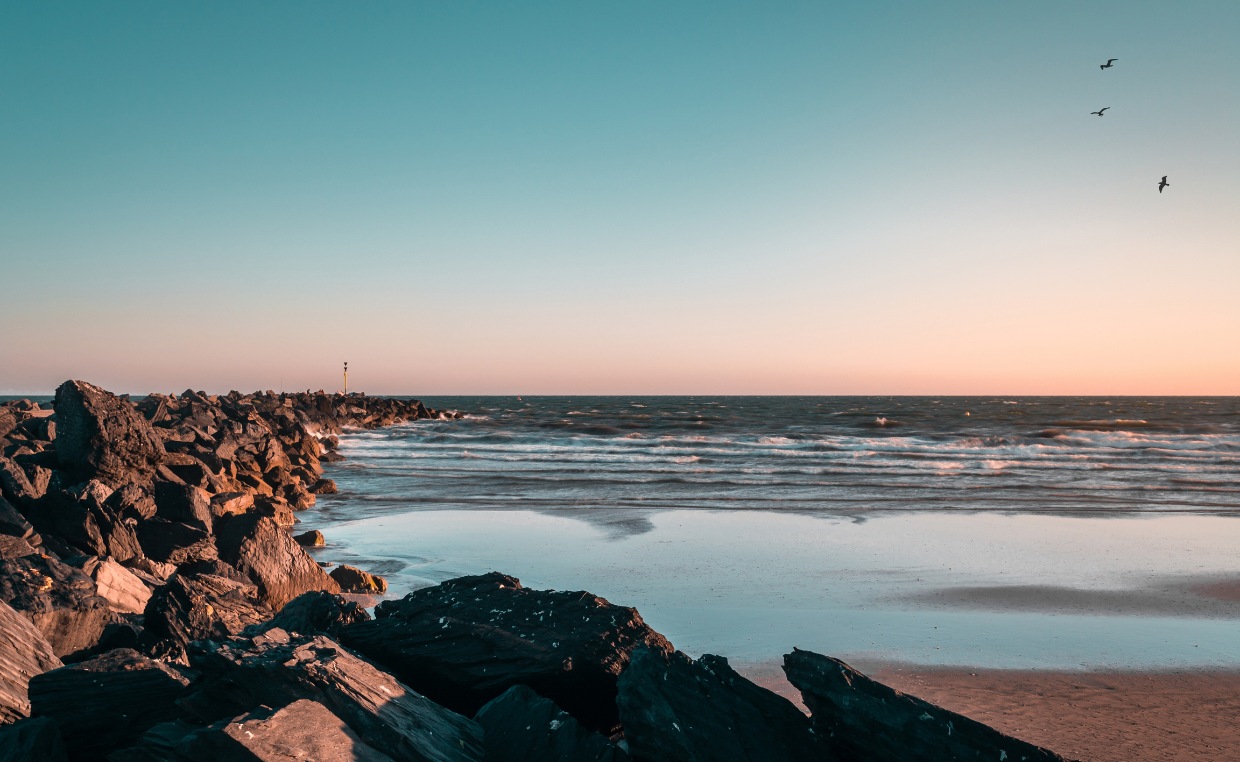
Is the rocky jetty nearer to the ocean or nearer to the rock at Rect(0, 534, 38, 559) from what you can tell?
the rock at Rect(0, 534, 38, 559)

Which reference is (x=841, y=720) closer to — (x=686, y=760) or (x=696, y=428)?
(x=686, y=760)

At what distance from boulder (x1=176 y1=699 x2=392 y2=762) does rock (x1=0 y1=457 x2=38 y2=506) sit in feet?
18.7

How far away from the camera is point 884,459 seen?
24781mm

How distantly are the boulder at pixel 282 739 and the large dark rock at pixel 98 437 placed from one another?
742 centimetres

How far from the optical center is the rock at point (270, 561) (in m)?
6.47

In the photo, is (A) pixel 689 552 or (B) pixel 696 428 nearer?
(A) pixel 689 552

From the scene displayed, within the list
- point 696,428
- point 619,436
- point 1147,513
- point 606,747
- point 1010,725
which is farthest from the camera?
point 696,428

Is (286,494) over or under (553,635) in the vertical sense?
under

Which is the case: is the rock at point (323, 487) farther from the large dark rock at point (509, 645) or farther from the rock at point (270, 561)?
the large dark rock at point (509, 645)

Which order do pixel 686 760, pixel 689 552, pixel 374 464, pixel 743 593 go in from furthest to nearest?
pixel 374 464 < pixel 689 552 < pixel 743 593 < pixel 686 760

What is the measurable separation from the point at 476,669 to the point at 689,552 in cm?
626

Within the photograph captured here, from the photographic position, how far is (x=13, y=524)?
18.7ft

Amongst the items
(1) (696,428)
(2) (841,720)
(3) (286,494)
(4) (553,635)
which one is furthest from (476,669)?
(1) (696,428)

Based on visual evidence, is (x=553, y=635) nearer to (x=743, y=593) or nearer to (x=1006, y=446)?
(x=743, y=593)
